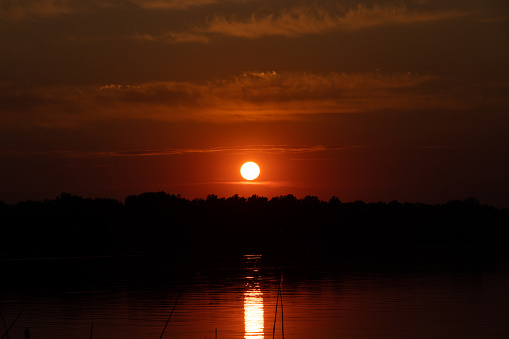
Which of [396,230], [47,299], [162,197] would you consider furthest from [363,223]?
[47,299]

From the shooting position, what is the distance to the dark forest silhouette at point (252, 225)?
482 ft

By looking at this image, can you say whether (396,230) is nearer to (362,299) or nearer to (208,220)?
(208,220)

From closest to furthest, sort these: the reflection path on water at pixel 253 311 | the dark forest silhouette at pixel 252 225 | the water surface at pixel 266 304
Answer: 1. the reflection path on water at pixel 253 311
2. the water surface at pixel 266 304
3. the dark forest silhouette at pixel 252 225

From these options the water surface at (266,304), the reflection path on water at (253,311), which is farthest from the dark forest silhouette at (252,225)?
the reflection path on water at (253,311)

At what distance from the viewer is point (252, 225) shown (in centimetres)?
17675

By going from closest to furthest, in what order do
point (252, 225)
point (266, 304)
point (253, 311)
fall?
point (253, 311) → point (266, 304) → point (252, 225)

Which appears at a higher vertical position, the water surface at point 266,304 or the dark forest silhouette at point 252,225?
the dark forest silhouette at point 252,225

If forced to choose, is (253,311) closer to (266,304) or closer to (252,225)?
(266,304)

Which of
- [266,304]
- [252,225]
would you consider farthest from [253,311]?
[252,225]

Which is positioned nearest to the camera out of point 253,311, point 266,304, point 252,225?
point 253,311

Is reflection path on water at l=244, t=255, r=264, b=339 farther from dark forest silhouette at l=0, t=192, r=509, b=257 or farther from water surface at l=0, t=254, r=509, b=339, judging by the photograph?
dark forest silhouette at l=0, t=192, r=509, b=257

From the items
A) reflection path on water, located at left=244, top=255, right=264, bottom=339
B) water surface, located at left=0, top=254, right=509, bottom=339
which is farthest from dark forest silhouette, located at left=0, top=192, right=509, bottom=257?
reflection path on water, located at left=244, top=255, right=264, bottom=339

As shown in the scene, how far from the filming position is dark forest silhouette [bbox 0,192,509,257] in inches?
5787

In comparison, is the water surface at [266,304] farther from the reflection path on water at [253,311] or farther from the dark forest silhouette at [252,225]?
the dark forest silhouette at [252,225]
